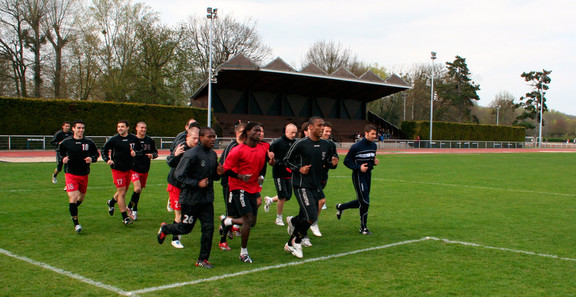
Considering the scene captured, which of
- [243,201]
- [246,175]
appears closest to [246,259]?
[243,201]

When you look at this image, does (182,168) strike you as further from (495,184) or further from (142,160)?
(495,184)

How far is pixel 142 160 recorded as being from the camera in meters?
9.30

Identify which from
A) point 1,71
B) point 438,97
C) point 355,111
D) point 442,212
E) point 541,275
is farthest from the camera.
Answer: point 438,97

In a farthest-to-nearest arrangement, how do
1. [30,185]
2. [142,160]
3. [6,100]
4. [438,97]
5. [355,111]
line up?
[438,97] < [355,111] < [6,100] < [30,185] < [142,160]

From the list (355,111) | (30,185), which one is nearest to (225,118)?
(355,111)

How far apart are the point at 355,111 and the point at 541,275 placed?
53.6 m

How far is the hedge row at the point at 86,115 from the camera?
31.9m

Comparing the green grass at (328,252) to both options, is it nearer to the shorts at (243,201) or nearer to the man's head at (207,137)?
the shorts at (243,201)

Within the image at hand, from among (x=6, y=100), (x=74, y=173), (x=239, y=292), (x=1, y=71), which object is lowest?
(x=239, y=292)

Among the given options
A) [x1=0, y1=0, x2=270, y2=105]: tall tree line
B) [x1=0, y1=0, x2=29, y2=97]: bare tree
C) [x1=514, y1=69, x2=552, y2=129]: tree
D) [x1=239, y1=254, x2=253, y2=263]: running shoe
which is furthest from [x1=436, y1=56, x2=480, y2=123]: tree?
[x1=239, y1=254, x2=253, y2=263]: running shoe

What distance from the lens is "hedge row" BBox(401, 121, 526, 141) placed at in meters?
57.0

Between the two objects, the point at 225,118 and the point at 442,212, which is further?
the point at 225,118

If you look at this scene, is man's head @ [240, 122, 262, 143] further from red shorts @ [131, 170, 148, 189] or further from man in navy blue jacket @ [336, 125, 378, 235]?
red shorts @ [131, 170, 148, 189]

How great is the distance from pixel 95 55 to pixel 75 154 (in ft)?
123
